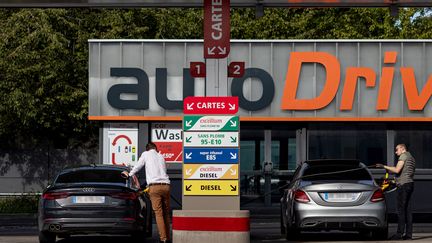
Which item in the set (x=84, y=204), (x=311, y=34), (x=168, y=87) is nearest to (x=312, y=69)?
(x=168, y=87)

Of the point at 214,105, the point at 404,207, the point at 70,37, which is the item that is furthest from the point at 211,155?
the point at 70,37

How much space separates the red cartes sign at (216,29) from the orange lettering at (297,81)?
10.8 meters

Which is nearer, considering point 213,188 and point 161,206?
point 213,188

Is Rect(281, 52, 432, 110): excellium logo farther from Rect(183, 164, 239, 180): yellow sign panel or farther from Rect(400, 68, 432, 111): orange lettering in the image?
Rect(183, 164, 239, 180): yellow sign panel

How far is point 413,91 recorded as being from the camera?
93.2ft

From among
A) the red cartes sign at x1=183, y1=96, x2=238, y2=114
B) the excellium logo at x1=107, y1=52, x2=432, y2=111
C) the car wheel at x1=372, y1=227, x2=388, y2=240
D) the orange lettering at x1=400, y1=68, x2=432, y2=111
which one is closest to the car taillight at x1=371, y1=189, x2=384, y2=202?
the car wheel at x1=372, y1=227, x2=388, y2=240

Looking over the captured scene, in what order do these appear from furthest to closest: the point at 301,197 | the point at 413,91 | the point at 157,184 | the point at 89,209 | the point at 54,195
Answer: the point at 413,91, the point at 301,197, the point at 157,184, the point at 54,195, the point at 89,209

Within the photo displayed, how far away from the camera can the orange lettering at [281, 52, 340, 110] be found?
28.5 meters

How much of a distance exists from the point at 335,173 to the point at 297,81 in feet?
29.6

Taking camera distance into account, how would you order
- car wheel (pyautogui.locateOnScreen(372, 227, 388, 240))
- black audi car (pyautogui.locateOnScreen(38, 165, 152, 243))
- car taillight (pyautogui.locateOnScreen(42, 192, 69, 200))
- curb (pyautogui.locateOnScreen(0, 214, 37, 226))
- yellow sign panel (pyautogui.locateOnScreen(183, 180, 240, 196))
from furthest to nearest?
curb (pyautogui.locateOnScreen(0, 214, 37, 226)), car wheel (pyautogui.locateOnScreen(372, 227, 388, 240)), car taillight (pyautogui.locateOnScreen(42, 192, 69, 200)), black audi car (pyautogui.locateOnScreen(38, 165, 152, 243)), yellow sign panel (pyautogui.locateOnScreen(183, 180, 240, 196))

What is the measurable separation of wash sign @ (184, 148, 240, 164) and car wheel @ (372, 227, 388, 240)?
3628mm

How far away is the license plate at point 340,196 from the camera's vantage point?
19078mm

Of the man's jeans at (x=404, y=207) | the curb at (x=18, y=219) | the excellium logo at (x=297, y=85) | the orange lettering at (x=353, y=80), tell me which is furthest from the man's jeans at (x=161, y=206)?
the orange lettering at (x=353, y=80)

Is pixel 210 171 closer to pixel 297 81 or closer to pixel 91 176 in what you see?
pixel 91 176
